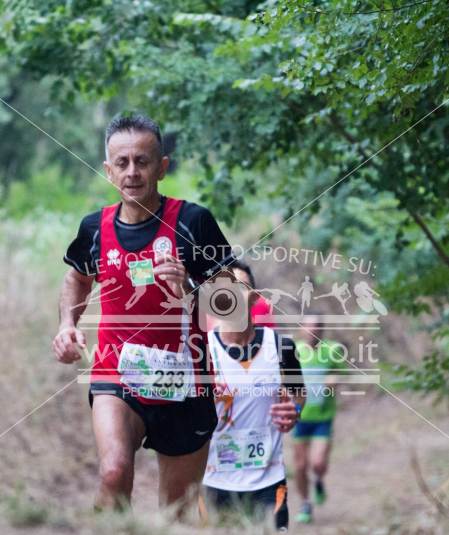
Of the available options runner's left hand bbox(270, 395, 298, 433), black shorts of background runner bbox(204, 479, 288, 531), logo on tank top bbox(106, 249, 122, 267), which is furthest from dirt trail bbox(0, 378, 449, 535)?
logo on tank top bbox(106, 249, 122, 267)

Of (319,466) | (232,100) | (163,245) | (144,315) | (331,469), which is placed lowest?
(331,469)

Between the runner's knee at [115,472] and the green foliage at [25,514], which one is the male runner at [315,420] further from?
the green foliage at [25,514]

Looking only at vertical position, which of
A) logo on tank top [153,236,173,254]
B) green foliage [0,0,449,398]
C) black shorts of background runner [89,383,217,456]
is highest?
green foliage [0,0,449,398]

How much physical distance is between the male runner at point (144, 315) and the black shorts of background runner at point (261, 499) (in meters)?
0.64

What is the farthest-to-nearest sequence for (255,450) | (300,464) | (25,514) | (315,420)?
(315,420) < (300,464) < (255,450) < (25,514)

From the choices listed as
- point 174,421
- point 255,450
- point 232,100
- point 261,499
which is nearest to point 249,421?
point 255,450

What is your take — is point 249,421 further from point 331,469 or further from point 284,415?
point 331,469

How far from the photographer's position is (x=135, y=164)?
16.1 ft

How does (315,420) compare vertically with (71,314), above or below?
below

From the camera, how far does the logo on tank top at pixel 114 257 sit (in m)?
4.76

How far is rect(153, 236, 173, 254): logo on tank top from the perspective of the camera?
473 centimetres

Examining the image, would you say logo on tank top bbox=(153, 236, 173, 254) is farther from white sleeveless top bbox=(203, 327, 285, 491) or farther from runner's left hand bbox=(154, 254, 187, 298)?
white sleeveless top bbox=(203, 327, 285, 491)

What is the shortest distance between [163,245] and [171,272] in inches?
8.0

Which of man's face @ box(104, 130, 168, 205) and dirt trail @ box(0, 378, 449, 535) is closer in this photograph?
man's face @ box(104, 130, 168, 205)
